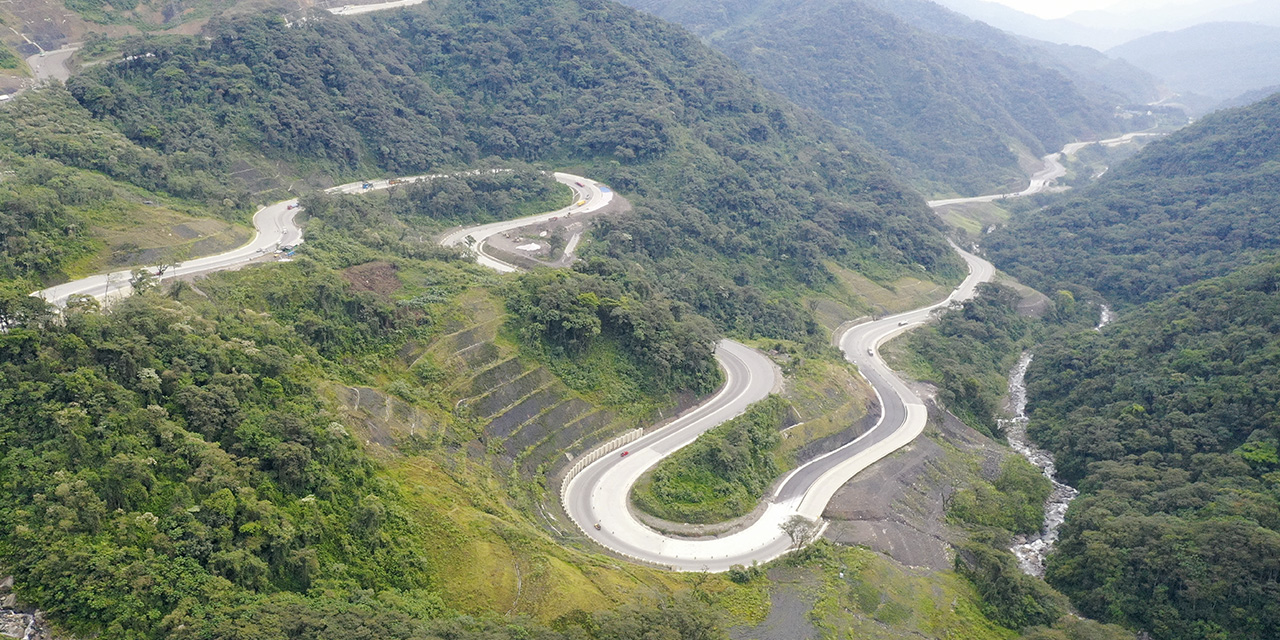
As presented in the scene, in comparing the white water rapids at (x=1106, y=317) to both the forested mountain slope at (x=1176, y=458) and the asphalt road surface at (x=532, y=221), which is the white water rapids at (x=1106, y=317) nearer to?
the forested mountain slope at (x=1176, y=458)

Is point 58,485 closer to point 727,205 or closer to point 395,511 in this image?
point 395,511

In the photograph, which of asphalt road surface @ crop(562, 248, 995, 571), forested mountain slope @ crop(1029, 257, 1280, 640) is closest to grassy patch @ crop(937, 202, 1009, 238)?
forested mountain slope @ crop(1029, 257, 1280, 640)

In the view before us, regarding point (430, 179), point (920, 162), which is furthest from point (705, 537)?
point (920, 162)

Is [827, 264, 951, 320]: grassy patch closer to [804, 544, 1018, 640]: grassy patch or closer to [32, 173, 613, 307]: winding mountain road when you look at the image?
[32, 173, 613, 307]: winding mountain road

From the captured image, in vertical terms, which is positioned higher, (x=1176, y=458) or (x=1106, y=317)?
(x=1176, y=458)

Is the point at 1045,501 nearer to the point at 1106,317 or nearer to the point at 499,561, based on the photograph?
the point at 499,561

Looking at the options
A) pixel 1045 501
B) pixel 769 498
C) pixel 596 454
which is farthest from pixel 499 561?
pixel 1045 501
